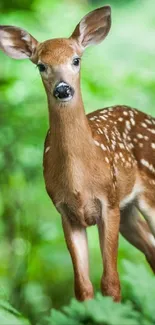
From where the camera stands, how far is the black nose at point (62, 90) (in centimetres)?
217

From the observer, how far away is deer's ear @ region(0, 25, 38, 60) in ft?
7.66

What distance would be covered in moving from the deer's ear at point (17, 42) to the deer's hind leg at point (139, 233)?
21.6 inches

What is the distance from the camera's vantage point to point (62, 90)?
7.11 feet

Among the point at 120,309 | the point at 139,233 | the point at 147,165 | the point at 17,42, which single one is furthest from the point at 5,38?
the point at 120,309

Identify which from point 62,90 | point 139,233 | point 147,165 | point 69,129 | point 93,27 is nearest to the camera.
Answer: point 62,90

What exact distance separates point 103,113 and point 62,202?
325 millimetres

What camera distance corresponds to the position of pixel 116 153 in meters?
2.42

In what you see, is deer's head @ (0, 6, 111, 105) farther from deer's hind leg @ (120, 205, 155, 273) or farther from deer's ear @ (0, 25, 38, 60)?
deer's hind leg @ (120, 205, 155, 273)

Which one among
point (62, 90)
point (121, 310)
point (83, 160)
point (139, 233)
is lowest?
point (139, 233)

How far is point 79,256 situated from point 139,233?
11.7 inches

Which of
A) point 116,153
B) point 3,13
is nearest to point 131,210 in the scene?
point 116,153

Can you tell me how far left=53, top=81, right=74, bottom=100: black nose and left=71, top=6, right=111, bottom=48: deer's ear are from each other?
0.67ft

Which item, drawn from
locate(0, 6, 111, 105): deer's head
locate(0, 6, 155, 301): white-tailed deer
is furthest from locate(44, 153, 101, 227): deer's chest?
locate(0, 6, 111, 105): deer's head

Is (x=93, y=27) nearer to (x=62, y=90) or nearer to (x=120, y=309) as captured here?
(x=62, y=90)
